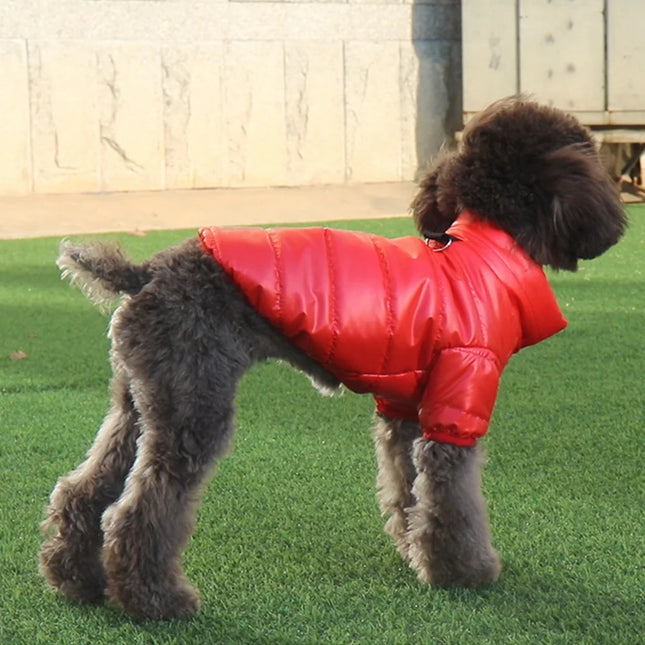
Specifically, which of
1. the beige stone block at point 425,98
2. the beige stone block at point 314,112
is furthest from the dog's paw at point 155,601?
the beige stone block at point 425,98

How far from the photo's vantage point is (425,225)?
10.2ft

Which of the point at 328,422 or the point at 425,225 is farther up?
the point at 425,225

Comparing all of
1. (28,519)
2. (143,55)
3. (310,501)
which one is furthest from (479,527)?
(143,55)

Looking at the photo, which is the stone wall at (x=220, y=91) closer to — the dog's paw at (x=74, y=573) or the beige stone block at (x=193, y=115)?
the beige stone block at (x=193, y=115)

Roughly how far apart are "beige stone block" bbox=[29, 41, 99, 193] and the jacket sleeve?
844 centimetres

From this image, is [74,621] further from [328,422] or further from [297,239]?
[328,422]

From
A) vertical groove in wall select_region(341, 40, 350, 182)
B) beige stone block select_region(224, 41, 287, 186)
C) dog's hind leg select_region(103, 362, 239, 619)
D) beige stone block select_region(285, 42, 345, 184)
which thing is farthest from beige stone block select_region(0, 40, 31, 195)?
dog's hind leg select_region(103, 362, 239, 619)

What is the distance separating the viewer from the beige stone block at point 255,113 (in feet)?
36.3

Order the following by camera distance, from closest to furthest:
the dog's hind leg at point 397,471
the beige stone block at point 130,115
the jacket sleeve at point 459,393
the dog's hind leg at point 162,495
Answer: the dog's hind leg at point 162,495 < the jacket sleeve at point 459,393 < the dog's hind leg at point 397,471 < the beige stone block at point 130,115

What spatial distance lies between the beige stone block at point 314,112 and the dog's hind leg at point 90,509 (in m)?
8.76

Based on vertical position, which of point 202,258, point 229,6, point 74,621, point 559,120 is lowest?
point 74,621

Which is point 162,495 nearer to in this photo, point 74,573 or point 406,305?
point 74,573

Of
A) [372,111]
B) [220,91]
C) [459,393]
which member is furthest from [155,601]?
[372,111]

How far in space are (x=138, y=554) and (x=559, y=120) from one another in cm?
141
